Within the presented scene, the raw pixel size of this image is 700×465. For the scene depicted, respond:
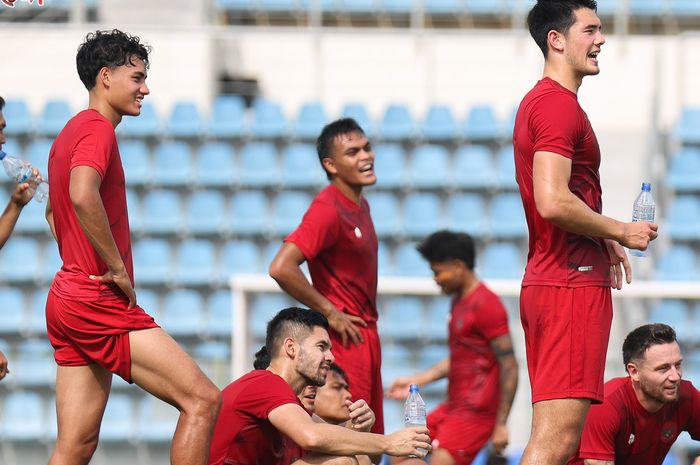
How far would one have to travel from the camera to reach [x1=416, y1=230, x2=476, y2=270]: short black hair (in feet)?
24.5

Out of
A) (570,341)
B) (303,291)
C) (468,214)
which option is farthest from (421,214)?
(570,341)

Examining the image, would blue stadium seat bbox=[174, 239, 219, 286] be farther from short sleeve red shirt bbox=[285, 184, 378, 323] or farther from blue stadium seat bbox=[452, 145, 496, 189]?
short sleeve red shirt bbox=[285, 184, 378, 323]

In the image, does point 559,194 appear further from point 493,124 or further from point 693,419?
point 493,124

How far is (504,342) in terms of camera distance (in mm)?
7398

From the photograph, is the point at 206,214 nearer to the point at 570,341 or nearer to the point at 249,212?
the point at 249,212

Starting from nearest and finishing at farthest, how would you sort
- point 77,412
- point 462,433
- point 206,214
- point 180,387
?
point 180,387, point 77,412, point 462,433, point 206,214

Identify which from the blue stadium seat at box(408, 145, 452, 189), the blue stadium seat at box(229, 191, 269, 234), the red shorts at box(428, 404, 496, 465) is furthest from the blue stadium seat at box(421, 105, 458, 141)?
the red shorts at box(428, 404, 496, 465)

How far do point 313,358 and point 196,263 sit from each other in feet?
22.5

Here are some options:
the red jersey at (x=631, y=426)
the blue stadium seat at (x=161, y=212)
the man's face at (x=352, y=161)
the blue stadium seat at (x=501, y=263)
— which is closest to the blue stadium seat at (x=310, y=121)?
the blue stadium seat at (x=161, y=212)

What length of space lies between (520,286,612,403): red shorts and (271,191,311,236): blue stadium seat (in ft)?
24.4

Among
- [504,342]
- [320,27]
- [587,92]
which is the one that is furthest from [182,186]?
[504,342]

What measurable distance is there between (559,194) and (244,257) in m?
7.72

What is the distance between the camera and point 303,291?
247 inches

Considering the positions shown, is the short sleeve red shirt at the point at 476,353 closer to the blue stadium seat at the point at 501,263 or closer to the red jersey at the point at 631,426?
the red jersey at the point at 631,426
